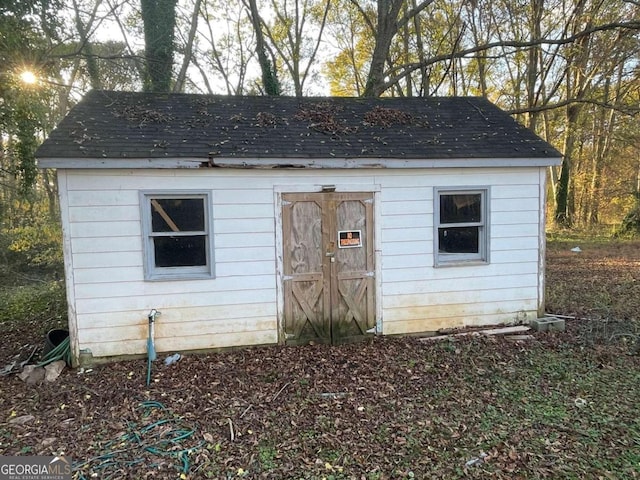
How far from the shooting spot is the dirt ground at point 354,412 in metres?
3.27

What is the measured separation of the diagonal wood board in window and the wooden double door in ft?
4.74

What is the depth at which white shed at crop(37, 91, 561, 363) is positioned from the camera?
5.20m


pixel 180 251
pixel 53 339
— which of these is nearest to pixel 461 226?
pixel 180 251

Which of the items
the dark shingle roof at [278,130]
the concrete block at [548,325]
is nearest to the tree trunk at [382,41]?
the dark shingle roof at [278,130]

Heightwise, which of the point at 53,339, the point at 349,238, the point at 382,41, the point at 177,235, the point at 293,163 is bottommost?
the point at 53,339

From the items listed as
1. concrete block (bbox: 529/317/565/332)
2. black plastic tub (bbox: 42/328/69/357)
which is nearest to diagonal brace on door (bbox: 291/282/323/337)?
black plastic tub (bbox: 42/328/69/357)

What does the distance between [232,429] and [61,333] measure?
3614 millimetres

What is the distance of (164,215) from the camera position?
5.35 metres

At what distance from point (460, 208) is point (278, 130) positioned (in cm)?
301
